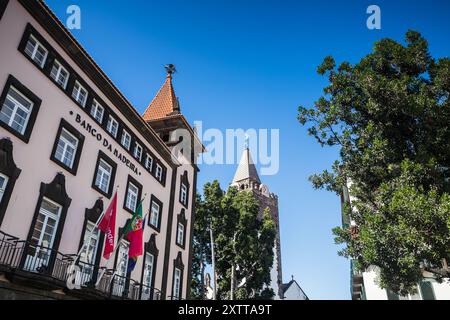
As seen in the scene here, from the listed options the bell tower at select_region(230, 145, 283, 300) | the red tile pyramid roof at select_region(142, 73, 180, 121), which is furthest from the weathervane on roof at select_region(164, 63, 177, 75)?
the bell tower at select_region(230, 145, 283, 300)

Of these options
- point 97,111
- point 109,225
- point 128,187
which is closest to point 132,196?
point 128,187

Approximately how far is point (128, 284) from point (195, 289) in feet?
63.1

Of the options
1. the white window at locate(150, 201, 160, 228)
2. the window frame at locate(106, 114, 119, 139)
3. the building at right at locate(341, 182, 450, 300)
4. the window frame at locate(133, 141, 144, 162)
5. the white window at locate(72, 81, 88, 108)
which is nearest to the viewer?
the building at right at locate(341, 182, 450, 300)

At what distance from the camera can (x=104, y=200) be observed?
16578mm

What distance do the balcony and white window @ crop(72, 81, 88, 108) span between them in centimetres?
722

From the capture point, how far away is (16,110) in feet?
40.9

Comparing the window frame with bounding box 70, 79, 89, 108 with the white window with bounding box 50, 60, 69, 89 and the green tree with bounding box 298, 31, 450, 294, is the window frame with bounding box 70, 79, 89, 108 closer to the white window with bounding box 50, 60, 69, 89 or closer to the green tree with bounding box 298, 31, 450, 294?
the white window with bounding box 50, 60, 69, 89

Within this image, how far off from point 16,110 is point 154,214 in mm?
11117

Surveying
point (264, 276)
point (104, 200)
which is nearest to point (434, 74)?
point (104, 200)

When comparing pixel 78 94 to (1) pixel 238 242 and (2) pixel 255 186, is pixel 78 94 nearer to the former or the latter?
(1) pixel 238 242

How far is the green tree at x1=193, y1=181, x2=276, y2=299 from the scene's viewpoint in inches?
1307

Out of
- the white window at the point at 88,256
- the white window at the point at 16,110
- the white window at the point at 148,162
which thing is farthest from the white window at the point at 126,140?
the white window at the point at 16,110

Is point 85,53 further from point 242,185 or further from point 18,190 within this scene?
point 242,185

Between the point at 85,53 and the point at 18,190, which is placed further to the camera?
the point at 85,53
